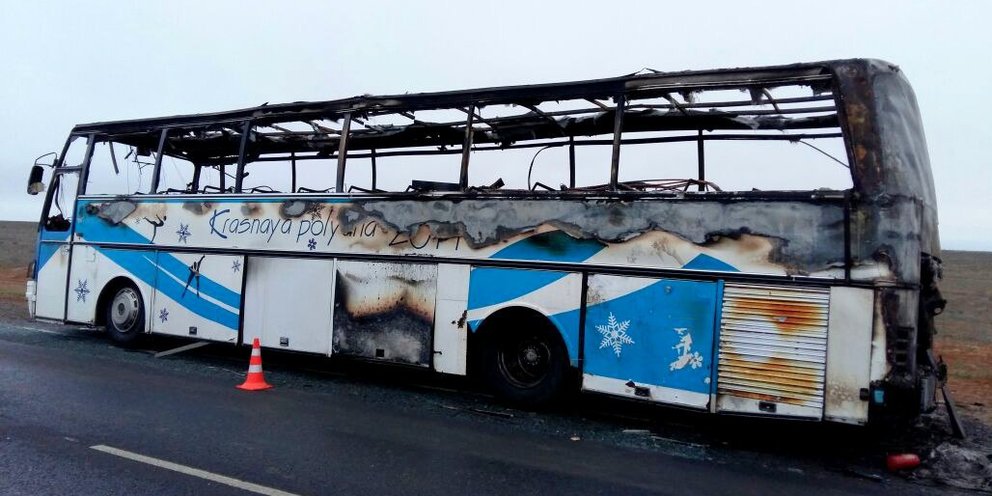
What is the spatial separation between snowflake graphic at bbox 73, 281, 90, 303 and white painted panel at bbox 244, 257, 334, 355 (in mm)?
3345

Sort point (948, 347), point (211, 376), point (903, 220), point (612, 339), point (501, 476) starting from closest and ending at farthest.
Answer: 1. point (501, 476)
2. point (903, 220)
3. point (612, 339)
4. point (211, 376)
5. point (948, 347)

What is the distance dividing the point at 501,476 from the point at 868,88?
15.4 feet

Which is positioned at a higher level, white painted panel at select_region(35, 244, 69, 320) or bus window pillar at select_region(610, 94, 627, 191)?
bus window pillar at select_region(610, 94, 627, 191)

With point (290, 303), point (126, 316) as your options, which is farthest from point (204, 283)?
point (126, 316)

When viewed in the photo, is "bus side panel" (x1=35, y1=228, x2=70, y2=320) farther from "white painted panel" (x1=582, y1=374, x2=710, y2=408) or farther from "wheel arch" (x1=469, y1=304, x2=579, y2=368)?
"white painted panel" (x1=582, y1=374, x2=710, y2=408)

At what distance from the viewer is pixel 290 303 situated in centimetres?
966

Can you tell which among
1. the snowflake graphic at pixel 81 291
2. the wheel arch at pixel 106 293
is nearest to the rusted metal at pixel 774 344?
the wheel arch at pixel 106 293

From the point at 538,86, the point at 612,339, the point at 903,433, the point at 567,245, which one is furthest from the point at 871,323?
the point at 538,86

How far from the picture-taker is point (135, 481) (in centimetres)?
505

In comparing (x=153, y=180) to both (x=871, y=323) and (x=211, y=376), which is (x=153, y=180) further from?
(x=871, y=323)

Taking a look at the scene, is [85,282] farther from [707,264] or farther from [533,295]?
[707,264]

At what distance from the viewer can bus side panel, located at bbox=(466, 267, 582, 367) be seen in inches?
302

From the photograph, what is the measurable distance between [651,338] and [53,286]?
390 inches

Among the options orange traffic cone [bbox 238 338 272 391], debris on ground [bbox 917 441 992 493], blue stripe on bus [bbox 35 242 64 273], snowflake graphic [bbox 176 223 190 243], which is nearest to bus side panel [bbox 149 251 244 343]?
snowflake graphic [bbox 176 223 190 243]
